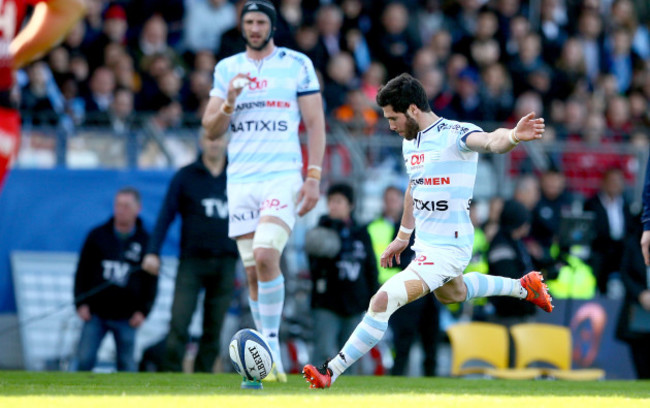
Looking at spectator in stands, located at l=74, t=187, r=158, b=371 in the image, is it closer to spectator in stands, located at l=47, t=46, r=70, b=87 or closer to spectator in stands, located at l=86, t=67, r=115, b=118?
spectator in stands, located at l=86, t=67, r=115, b=118

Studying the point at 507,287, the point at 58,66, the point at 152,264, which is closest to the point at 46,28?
the point at 507,287

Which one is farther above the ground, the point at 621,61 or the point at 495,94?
the point at 621,61

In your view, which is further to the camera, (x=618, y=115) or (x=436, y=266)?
(x=618, y=115)

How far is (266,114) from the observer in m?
9.00

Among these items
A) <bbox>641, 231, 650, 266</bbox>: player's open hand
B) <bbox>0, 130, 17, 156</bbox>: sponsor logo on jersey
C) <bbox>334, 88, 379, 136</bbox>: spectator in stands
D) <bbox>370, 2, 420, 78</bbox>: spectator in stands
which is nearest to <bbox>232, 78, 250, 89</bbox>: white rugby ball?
<bbox>0, 130, 17, 156</bbox>: sponsor logo on jersey

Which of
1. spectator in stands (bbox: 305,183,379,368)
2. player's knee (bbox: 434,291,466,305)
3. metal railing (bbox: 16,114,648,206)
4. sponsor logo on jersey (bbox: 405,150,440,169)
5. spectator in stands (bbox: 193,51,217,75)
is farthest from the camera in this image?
spectator in stands (bbox: 193,51,217,75)

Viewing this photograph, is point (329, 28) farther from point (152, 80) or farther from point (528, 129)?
point (528, 129)

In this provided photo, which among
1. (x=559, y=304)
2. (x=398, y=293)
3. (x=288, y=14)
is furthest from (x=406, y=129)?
(x=288, y=14)

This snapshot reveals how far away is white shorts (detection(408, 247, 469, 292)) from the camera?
7.93 meters

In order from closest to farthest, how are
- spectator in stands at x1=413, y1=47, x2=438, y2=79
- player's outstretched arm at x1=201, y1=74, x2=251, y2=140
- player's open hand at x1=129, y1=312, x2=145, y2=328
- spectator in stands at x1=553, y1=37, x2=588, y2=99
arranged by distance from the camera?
player's outstretched arm at x1=201, y1=74, x2=251, y2=140 → player's open hand at x1=129, y1=312, x2=145, y2=328 → spectator in stands at x1=413, y1=47, x2=438, y2=79 → spectator in stands at x1=553, y1=37, x2=588, y2=99

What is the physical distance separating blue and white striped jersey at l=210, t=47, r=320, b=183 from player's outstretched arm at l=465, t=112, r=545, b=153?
182cm

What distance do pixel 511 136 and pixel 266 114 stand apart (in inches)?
95.1

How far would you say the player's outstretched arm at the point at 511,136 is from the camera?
23.1ft
